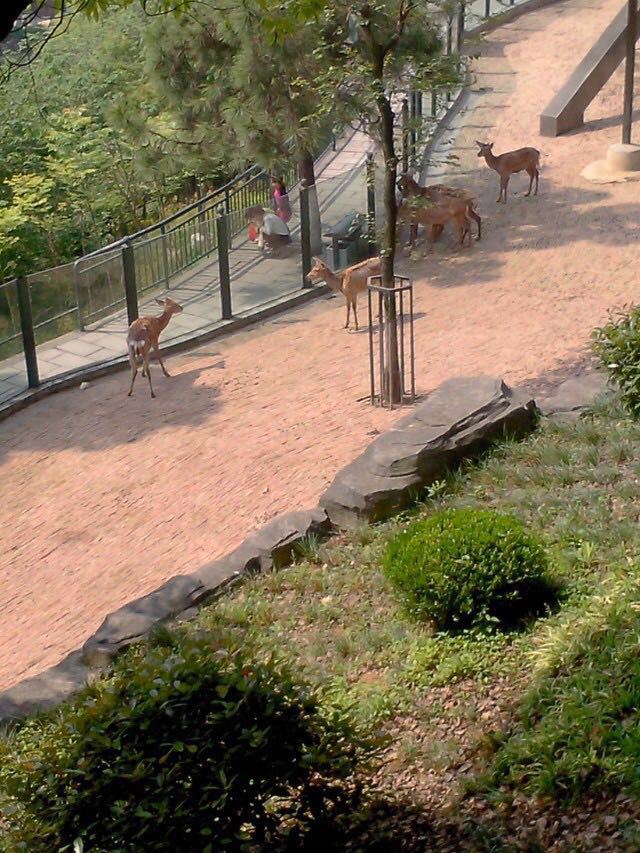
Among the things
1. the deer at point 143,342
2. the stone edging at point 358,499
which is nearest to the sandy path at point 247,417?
the deer at point 143,342

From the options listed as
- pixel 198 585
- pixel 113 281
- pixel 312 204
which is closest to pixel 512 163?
pixel 312 204

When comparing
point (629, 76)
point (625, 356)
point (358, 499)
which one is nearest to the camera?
point (358, 499)

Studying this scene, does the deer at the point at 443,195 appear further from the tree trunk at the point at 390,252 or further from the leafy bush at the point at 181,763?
the leafy bush at the point at 181,763

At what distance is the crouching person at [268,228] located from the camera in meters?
18.6

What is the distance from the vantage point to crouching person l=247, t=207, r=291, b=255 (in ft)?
60.9

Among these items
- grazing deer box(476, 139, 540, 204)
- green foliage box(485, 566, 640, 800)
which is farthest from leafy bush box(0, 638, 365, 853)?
grazing deer box(476, 139, 540, 204)

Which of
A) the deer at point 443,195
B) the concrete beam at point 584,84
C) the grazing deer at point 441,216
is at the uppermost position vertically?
the concrete beam at point 584,84

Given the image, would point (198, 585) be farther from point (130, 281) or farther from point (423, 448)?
point (130, 281)

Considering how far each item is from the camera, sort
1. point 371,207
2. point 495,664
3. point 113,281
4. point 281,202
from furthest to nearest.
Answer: point 281,202 → point 371,207 → point 113,281 → point 495,664

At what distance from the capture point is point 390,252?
1229 centimetres

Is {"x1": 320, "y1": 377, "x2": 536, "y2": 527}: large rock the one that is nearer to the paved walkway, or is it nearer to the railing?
the railing

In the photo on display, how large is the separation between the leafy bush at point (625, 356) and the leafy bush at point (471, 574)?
2545mm

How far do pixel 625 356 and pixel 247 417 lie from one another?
5117 mm

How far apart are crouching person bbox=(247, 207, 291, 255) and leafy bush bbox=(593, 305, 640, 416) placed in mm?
9862
